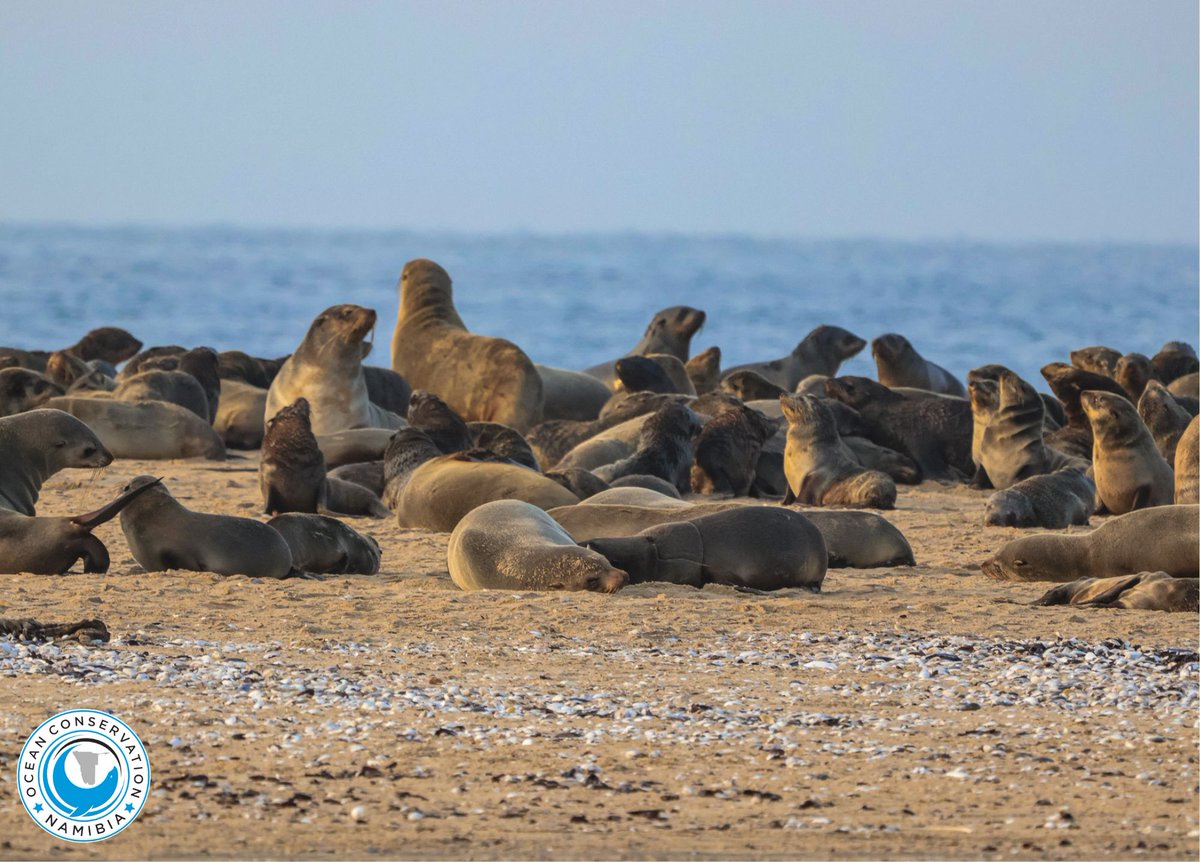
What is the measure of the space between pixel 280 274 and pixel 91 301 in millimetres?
25071

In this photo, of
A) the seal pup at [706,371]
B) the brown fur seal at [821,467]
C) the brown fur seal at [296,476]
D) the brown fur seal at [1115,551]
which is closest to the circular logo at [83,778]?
the brown fur seal at [1115,551]

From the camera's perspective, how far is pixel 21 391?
11.7 meters

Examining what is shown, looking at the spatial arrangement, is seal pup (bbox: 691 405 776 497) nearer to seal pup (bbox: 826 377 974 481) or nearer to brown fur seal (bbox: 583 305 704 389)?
seal pup (bbox: 826 377 974 481)

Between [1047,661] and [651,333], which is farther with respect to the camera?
[651,333]

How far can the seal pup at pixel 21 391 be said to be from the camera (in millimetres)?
11633

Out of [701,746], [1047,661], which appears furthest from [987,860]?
[1047,661]

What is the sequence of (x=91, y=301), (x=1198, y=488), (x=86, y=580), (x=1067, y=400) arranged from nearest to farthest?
(x=86, y=580) → (x=1198, y=488) → (x=1067, y=400) → (x=91, y=301)

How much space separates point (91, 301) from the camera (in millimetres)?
44531

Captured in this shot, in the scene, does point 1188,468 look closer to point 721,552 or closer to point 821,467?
point 821,467

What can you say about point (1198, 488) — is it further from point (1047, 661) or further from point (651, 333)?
point (651, 333)

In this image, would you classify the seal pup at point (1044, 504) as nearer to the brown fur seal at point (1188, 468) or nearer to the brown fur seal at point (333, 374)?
the brown fur seal at point (1188, 468)

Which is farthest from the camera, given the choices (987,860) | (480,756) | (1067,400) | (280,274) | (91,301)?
(280,274)

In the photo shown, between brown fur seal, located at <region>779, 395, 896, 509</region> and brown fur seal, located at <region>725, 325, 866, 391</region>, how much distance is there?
5.42 meters

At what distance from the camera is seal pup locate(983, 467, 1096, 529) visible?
29.8 feet
